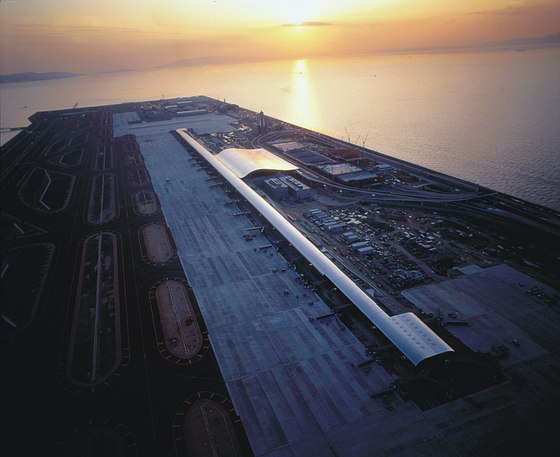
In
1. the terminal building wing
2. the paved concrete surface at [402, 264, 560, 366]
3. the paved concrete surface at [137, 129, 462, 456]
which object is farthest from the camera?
the paved concrete surface at [402, 264, 560, 366]

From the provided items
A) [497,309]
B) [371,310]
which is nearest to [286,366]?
[371,310]

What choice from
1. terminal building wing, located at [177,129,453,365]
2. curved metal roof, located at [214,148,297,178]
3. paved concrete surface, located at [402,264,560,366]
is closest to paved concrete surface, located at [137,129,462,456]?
terminal building wing, located at [177,129,453,365]

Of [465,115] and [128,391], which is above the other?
[465,115]

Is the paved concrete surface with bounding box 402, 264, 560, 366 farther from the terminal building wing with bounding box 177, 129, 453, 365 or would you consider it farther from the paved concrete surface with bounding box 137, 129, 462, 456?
the paved concrete surface with bounding box 137, 129, 462, 456

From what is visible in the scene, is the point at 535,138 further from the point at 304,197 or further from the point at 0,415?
the point at 0,415

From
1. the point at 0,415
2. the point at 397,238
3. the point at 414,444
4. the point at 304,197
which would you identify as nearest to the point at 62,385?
the point at 0,415

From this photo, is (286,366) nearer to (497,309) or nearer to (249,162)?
(497,309)

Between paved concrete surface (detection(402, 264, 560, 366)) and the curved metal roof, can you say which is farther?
the curved metal roof

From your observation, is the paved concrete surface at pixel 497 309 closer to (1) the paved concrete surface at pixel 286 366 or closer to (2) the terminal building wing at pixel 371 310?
(2) the terminal building wing at pixel 371 310
